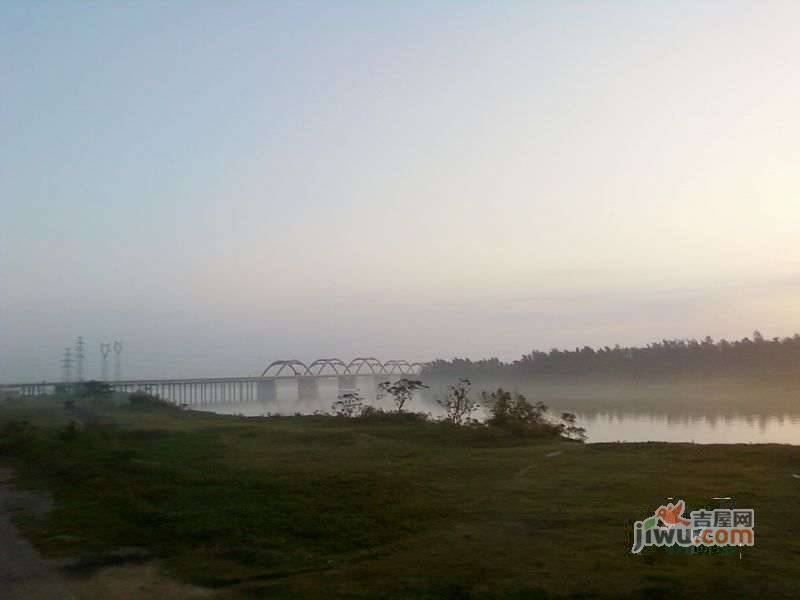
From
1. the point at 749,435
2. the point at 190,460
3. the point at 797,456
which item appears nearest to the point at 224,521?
the point at 190,460

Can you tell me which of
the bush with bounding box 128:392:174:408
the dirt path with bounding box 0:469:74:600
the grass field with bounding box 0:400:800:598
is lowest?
the bush with bounding box 128:392:174:408

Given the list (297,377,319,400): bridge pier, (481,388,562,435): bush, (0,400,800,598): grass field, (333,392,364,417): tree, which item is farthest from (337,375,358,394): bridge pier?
(0,400,800,598): grass field

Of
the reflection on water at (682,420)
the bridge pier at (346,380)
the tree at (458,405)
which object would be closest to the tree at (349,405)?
the reflection on water at (682,420)

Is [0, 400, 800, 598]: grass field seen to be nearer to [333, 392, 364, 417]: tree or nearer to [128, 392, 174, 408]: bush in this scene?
[333, 392, 364, 417]: tree

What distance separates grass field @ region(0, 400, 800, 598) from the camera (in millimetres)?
6480

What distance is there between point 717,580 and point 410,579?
2.41 m

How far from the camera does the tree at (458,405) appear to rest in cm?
2570

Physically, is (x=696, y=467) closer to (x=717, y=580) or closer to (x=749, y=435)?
(x=717, y=580)

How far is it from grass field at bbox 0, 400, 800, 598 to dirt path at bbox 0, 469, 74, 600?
0.22 meters

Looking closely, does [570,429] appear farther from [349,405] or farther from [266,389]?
[266,389]

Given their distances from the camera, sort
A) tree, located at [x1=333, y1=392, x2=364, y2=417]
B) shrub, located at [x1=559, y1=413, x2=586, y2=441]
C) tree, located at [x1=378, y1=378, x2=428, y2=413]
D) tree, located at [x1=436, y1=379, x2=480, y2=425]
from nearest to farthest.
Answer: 1. shrub, located at [x1=559, y1=413, x2=586, y2=441]
2. tree, located at [x1=436, y1=379, x2=480, y2=425]
3. tree, located at [x1=378, y1=378, x2=428, y2=413]
4. tree, located at [x1=333, y1=392, x2=364, y2=417]

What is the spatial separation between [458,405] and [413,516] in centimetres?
1716

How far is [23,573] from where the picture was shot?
723 centimetres

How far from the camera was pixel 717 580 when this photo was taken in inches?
247
